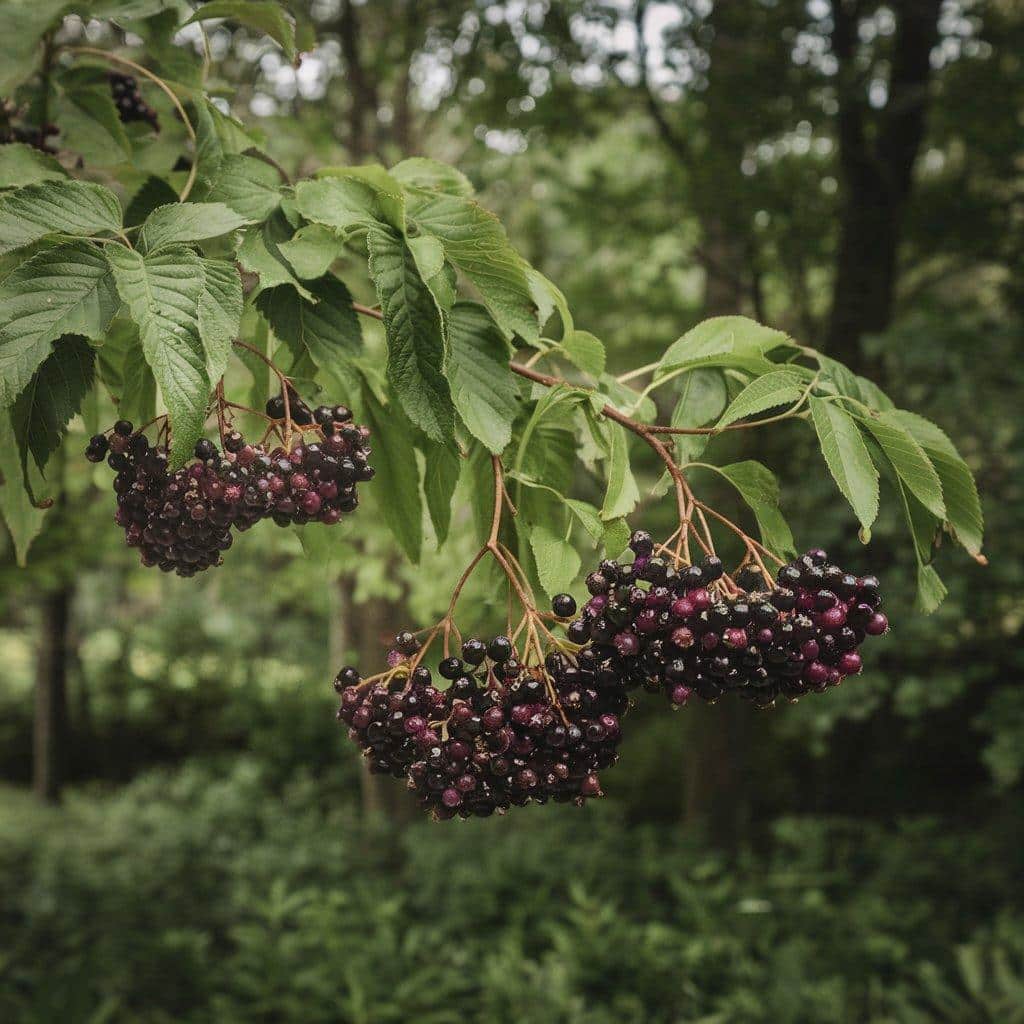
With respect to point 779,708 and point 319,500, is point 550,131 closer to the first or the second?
point 319,500

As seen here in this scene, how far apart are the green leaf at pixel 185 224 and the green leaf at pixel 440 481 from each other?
1.26 feet

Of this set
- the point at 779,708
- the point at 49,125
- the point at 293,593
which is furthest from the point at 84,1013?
the point at 779,708

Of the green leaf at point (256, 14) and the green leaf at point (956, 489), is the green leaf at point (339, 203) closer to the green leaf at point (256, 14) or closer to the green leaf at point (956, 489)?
the green leaf at point (256, 14)

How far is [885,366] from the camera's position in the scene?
217 inches

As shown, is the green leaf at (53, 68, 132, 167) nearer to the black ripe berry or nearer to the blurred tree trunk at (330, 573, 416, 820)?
→ the black ripe berry

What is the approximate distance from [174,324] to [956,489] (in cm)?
106

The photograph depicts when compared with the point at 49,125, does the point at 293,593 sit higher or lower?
lower

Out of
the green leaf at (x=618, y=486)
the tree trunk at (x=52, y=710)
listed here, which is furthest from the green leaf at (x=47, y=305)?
the tree trunk at (x=52, y=710)

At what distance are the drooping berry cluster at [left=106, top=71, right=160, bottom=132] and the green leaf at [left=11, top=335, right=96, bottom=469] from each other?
0.97 m

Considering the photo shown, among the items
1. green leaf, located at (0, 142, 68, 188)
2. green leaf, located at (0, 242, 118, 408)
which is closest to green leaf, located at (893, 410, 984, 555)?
green leaf, located at (0, 242, 118, 408)

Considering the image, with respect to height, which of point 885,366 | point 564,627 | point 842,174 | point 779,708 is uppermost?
point 842,174

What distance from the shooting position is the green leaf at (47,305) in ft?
3.43

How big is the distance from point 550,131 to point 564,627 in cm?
545

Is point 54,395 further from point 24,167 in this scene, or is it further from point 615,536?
point 615,536
